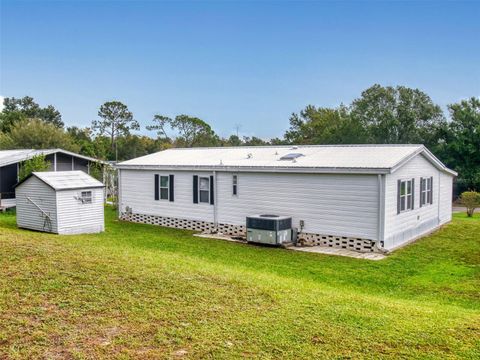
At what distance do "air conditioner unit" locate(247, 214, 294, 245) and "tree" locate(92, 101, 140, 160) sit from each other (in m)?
43.9

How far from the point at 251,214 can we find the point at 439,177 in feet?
25.8

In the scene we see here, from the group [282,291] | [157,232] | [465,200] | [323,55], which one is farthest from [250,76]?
[282,291]

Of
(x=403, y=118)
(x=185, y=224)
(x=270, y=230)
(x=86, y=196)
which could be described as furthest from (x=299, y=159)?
(x=403, y=118)

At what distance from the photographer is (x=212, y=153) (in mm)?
18703

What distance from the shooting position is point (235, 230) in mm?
15367

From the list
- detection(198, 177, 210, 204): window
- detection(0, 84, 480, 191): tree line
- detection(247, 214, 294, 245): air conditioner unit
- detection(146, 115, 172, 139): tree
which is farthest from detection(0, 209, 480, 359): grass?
detection(146, 115, 172, 139): tree

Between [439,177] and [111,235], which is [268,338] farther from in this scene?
[439,177]

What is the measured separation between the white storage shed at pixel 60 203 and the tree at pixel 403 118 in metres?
25.7

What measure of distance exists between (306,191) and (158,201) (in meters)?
6.63

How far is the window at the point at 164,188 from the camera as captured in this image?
17.3 meters

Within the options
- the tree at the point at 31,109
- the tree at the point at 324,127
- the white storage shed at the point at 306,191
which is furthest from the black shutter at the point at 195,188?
the tree at the point at 31,109

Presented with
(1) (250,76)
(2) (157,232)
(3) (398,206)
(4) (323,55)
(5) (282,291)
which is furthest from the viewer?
(1) (250,76)

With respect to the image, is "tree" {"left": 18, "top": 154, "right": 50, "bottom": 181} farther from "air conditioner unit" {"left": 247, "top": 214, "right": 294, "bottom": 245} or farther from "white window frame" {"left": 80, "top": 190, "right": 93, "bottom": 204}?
"air conditioner unit" {"left": 247, "top": 214, "right": 294, "bottom": 245}

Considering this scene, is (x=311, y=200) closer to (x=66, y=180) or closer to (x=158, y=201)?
(x=158, y=201)
